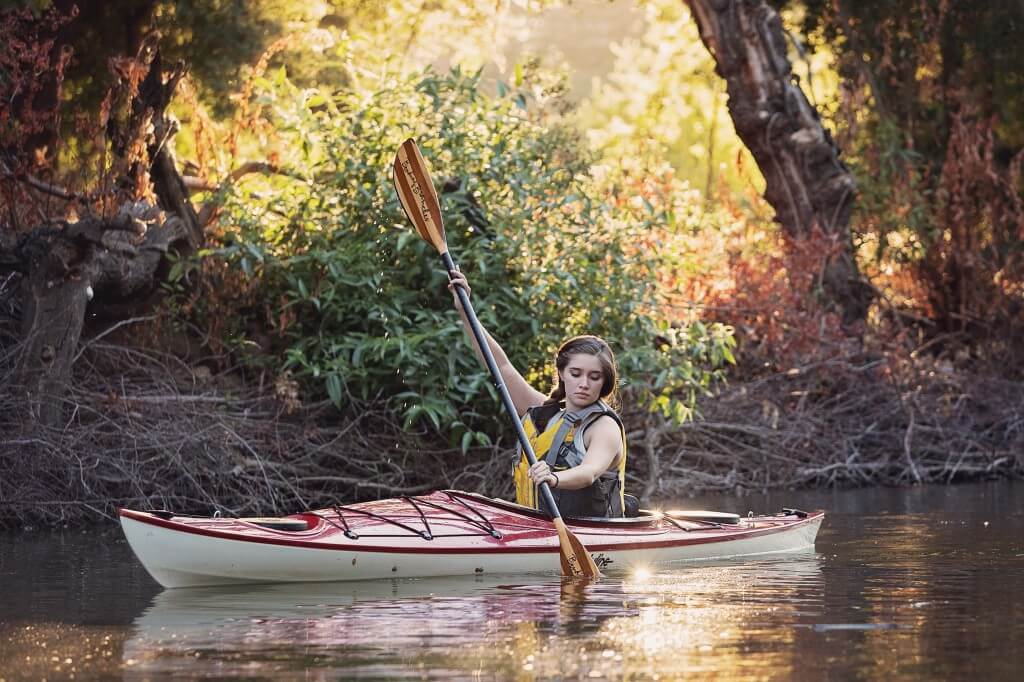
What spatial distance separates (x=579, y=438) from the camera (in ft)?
24.5

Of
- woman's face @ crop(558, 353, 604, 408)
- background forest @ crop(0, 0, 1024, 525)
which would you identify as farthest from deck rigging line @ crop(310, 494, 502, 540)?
background forest @ crop(0, 0, 1024, 525)

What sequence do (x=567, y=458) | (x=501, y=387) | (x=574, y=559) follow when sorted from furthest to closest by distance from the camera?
(x=501, y=387) < (x=567, y=458) < (x=574, y=559)

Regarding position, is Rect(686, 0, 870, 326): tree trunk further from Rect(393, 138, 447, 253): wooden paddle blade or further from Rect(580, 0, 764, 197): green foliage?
Rect(580, 0, 764, 197): green foliage

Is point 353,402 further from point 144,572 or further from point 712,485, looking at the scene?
point 144,572

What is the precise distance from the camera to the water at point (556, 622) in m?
4.87

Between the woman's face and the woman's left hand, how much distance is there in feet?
1.35

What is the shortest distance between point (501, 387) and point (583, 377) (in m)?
0.54

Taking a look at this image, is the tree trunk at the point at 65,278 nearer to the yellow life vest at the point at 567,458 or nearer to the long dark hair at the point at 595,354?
the yellow life vest at the point at 567,458

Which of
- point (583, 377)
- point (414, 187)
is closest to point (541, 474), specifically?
point (583, 377)

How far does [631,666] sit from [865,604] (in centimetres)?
162

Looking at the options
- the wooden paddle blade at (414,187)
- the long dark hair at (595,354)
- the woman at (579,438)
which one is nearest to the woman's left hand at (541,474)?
the woman at (579,438)

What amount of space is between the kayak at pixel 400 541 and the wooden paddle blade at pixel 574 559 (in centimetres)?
10

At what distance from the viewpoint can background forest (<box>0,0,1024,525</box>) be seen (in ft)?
33.2

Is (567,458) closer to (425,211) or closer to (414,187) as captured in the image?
(425,211)
